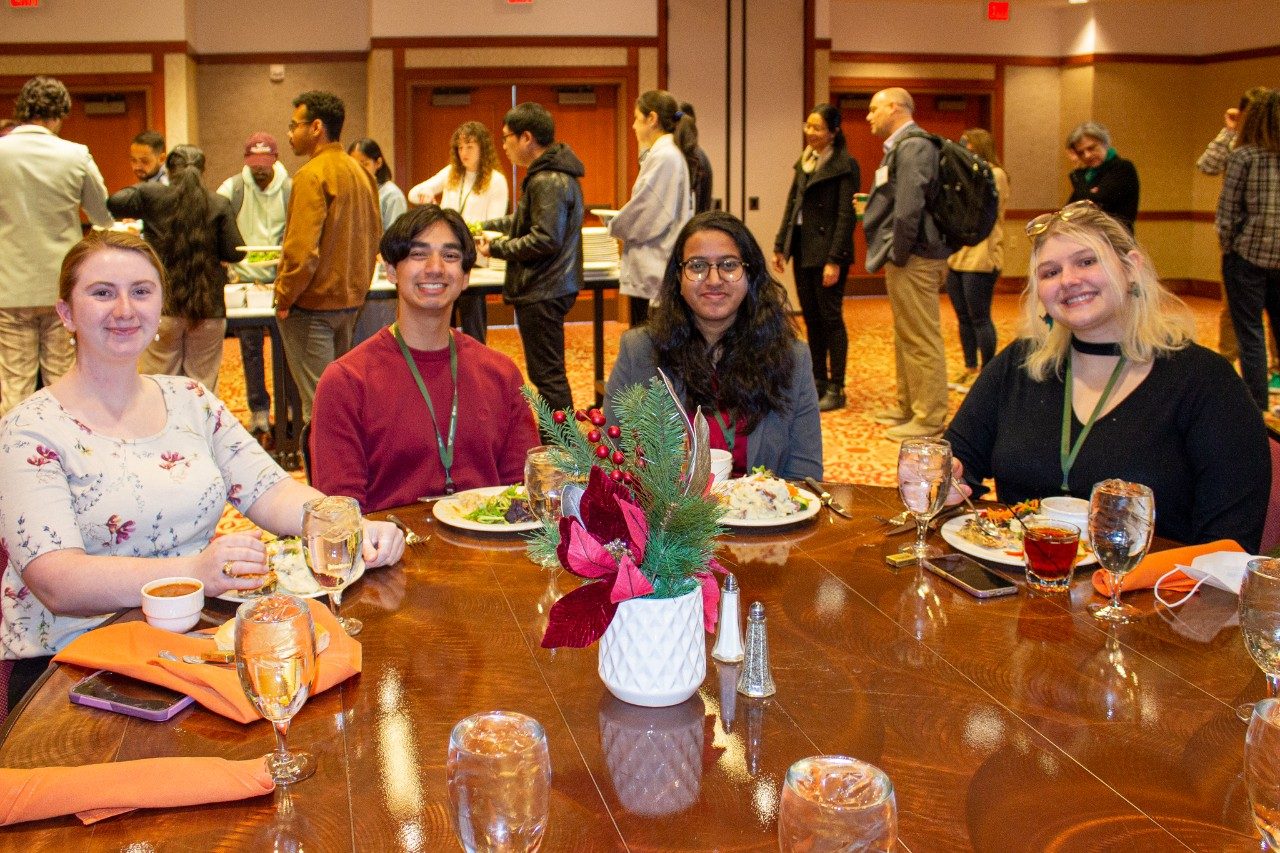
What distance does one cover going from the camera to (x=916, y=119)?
509 inches

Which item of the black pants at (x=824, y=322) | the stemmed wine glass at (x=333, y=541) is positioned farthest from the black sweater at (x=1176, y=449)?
the black pants at (x=824, y=322)

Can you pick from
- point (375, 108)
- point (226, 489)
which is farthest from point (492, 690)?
point (375, 108)

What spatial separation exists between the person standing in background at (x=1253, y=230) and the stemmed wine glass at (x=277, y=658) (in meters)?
6.10

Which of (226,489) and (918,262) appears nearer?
(226,489)

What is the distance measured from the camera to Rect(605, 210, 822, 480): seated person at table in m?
2.97

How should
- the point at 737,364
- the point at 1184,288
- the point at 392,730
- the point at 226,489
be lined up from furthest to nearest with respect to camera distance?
1. the point at 1184,288
2. the point at 737,364
3. the point at 226,489
4. the point at 392,730

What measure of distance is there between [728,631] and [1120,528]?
62 cm

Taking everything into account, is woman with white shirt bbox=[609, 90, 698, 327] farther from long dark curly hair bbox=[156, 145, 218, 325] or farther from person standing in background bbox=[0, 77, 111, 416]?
person standing in background bbox=[0, 77, 111, 416]

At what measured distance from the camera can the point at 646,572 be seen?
58.9 inches

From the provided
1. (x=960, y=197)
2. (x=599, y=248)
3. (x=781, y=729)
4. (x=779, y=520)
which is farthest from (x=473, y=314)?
(x=781, y=729)

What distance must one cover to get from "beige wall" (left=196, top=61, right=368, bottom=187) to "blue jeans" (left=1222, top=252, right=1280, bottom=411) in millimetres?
7628

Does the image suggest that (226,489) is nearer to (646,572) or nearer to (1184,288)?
(646,572)

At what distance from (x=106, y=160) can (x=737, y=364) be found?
984 cm

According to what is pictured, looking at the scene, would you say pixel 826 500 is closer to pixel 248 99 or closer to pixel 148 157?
pixel 148 157
